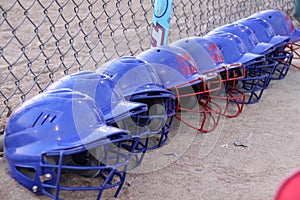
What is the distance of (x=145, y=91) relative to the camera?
208 cm

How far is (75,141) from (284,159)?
3.24ft

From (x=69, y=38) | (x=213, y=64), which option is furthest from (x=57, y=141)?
(x=69, y=38)

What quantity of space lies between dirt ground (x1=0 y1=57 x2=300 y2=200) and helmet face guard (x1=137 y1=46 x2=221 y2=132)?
0.09 metres

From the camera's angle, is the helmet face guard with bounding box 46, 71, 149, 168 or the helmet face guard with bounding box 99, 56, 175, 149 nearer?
the helmet face guard with bounding box 46, 71, 149, 168

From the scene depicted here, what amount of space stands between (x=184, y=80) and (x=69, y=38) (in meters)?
2.15

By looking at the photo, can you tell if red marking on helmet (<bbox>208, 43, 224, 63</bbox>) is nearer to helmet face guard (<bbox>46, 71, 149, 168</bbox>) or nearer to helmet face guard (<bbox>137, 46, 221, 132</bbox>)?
helmet face guard (<bbox>137, 46, 221, 132</bbox>)

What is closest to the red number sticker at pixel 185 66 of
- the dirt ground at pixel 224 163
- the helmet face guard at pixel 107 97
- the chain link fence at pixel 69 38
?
the dirt ground at pixel 224 163

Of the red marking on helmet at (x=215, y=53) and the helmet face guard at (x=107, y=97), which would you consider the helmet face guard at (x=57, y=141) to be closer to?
the helmet face guard at (x=107, y=97)

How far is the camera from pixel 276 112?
8.84 feet

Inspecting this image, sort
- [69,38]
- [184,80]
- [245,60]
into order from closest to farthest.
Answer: [184,80] < [245,60] < [69,38]

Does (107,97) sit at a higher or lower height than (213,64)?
higher

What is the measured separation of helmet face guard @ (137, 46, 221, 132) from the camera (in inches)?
90.7

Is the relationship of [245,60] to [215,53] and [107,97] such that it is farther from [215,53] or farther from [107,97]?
[107,97]

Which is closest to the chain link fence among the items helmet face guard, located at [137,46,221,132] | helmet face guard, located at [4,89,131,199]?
helmet face guard, located at [137,46,221,132]
